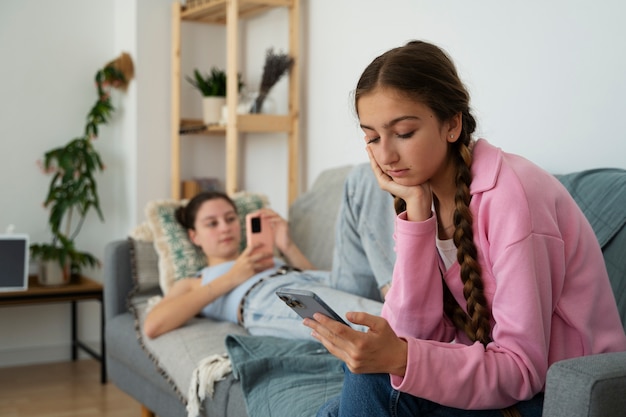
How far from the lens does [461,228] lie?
142cm

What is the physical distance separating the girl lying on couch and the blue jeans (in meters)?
0.77

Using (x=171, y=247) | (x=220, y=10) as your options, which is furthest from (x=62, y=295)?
(x=220, y=10)

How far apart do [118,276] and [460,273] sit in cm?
176

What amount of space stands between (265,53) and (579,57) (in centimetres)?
188

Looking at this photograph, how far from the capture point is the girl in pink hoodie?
4.33 ft

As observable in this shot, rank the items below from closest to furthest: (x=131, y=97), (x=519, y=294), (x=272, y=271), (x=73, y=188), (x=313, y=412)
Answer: (x=519, y=294), (x=313, y=412), (x=272, y=271), (x=73, y=188), (x=131, y=97)

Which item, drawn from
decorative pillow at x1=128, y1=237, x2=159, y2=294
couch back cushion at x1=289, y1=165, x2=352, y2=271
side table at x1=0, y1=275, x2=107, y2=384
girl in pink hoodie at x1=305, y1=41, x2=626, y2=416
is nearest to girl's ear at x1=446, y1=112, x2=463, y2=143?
girl in pink hoodie at x1=305, y1=41, x2=626, y2=416

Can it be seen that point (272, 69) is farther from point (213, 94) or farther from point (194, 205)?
point (194, 205)

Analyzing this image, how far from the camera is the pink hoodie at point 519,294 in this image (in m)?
1.32

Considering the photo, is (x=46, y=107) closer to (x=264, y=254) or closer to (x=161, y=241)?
(x=161, y=241)

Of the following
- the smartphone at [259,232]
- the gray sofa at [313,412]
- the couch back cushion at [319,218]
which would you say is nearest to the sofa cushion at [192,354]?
the gray sofa at [313,412]

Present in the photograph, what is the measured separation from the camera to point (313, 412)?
5.75ft

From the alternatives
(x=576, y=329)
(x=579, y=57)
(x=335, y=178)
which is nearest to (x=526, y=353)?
(x=576, y=329)

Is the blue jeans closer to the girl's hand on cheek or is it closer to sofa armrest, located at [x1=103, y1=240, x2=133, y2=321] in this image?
the girl's hand on cheek
